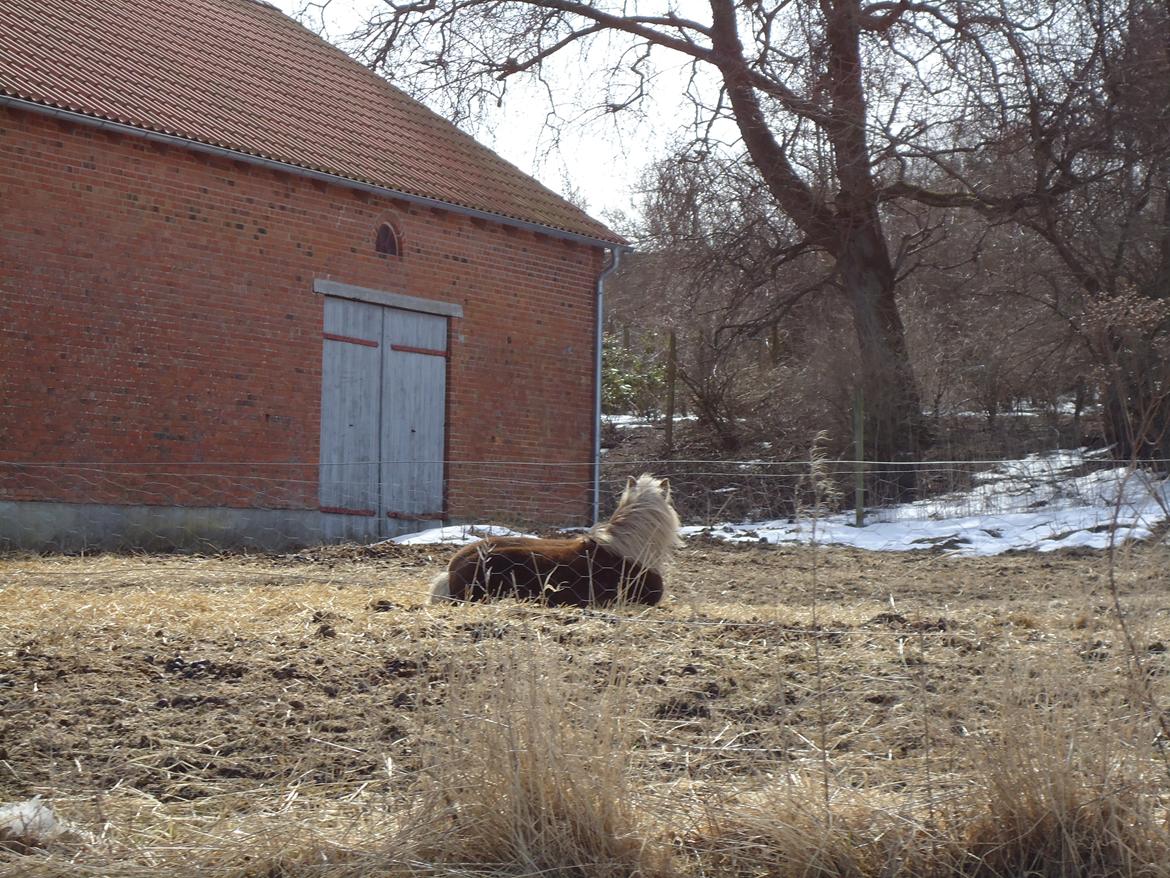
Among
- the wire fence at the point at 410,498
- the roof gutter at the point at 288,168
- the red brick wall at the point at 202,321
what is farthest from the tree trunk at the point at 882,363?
the red brick wall at the point at 202,321

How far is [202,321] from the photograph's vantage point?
14.4m

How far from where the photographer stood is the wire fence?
13117 mm

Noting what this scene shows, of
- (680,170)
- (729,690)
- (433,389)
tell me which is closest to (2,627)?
(729,690)

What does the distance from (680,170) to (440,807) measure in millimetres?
16801

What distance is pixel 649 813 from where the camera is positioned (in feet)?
12.1

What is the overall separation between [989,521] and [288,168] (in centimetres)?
929

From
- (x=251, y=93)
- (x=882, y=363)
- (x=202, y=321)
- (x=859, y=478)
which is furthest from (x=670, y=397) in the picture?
(x=202, y=321)

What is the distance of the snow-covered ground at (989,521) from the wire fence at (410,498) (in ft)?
0.10

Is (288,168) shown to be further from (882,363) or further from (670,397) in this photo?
(670,397)

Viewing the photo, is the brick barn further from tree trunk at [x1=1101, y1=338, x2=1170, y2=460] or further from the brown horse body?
tree trunk at [x1=1101, y1=338, x2=1170, y2=460]

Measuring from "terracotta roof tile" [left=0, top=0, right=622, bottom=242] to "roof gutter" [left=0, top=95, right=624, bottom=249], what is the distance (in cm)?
6

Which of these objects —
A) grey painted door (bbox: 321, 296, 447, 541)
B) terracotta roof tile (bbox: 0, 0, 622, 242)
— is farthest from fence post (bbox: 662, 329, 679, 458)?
grey painted door (bbox: 321, 296, 447, 541)

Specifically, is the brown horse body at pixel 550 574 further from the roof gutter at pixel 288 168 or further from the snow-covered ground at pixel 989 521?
the roof gutter at pixel 288 168

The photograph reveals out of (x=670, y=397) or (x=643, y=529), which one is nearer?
(x=643, y=529)
